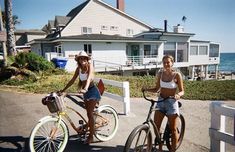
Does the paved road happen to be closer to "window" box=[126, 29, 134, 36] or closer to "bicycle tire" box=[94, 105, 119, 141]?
"bicycle tire" box=[94, 105, 119, 141]

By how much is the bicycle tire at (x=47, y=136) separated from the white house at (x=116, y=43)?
1799cm

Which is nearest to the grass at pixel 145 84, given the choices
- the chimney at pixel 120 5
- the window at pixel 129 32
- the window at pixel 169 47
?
the window at pixel 169 47

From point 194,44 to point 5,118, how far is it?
33682mm

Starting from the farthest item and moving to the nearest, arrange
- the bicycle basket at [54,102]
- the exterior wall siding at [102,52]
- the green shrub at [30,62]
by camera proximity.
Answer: the exterior wall siding at [102,52] < the green shrub at [30,62] < the bicycle basket at [54,102]

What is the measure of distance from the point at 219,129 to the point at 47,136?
316cm

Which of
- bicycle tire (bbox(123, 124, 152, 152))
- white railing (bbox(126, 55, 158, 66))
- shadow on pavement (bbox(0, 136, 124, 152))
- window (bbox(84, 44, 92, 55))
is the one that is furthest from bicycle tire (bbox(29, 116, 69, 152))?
white railing (bbox(126, 55, 158, 66))

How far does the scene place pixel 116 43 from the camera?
27.1 metres

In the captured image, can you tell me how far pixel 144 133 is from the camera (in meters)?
3.74

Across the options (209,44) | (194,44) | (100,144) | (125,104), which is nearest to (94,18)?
(194,44)

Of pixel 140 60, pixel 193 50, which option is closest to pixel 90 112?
pixel 140 60

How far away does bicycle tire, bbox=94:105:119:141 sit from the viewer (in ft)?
15.9

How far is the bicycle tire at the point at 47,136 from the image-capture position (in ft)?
12.2

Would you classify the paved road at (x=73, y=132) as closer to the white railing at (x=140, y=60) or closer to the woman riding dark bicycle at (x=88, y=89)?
the woman riding dark bicycle at (x=88, y=89)

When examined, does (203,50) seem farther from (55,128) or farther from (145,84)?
(55,128)
